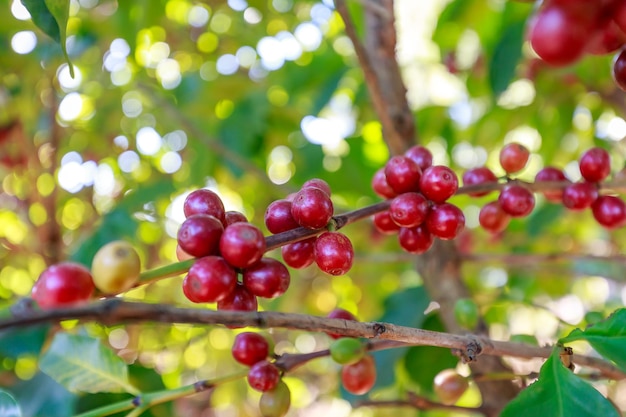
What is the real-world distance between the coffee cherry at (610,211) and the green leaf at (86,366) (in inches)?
29.8

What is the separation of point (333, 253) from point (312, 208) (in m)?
0.06

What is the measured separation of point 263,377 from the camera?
0.77m

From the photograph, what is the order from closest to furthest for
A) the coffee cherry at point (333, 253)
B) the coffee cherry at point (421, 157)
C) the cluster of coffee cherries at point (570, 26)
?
the cluster of coffee cherries at point (570, 26) < the coffee cherry at point (333, 253) < the coffee cherry at point (421, 157)

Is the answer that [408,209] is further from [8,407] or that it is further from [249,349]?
[8,407]

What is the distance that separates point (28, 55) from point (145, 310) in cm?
177

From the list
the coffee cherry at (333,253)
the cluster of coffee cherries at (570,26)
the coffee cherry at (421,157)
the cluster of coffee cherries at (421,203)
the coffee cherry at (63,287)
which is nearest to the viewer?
the cluster of coffee cherries at (570,26)

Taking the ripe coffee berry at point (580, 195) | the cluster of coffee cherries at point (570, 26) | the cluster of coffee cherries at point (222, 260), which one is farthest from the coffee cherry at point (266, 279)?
the ripe coffee berry at point (580, 195)

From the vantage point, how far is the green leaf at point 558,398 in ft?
2.02

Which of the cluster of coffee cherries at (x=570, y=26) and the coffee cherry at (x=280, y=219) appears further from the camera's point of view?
the coffee cherry at (x=280, y=219)

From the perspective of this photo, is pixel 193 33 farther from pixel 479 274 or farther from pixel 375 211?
pixel 375 211

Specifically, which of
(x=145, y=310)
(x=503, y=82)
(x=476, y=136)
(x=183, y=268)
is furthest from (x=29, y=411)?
(x=476, y=136)

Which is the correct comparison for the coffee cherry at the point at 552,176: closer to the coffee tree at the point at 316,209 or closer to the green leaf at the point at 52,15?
the coffee tree at the point at 316,209

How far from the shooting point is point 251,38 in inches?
78.4

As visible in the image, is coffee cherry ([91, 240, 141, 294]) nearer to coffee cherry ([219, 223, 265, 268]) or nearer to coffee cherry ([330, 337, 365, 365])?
coffee cherry ([219, 223, 265, 268])
